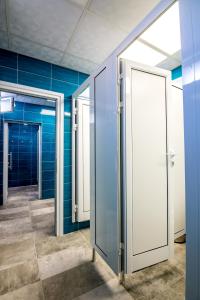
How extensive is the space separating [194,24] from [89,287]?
2146mm

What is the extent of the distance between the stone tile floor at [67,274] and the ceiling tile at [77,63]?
9.15 feet

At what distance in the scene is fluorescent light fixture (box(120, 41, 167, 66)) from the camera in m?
2.09

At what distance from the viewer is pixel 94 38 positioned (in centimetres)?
196

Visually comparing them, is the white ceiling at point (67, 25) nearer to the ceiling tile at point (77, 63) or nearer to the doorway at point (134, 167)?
the ceiling tile at point (77, 63)

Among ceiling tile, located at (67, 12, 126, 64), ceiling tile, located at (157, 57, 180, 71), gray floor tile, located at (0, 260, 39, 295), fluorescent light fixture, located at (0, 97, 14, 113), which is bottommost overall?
gray floor tile, located at (0, 260, 39, 295)

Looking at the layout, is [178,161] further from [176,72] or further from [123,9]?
[123,9]

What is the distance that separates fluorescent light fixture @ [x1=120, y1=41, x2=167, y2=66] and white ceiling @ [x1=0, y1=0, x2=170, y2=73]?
0.77 feet

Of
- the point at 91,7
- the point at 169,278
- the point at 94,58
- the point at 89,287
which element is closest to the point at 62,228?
the point at 89,287

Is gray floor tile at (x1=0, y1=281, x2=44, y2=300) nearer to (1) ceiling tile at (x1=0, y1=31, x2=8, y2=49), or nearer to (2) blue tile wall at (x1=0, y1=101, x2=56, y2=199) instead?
(1) ceiling tile at (x1=0, y1=31, x2=8, y2=49)

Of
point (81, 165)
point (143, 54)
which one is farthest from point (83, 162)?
point (143, 54)

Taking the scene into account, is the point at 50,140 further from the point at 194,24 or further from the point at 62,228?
the point at 194,24

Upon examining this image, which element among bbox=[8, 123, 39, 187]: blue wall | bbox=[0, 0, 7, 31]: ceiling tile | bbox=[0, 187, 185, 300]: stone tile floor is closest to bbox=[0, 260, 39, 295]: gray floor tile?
bbox=[0, 187, 185, 300]: stone tile floor

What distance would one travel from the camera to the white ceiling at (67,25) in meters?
1.52

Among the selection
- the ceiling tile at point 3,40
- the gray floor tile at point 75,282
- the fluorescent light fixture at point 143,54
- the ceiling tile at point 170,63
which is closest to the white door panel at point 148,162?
the gray floor tile at point 75,282
